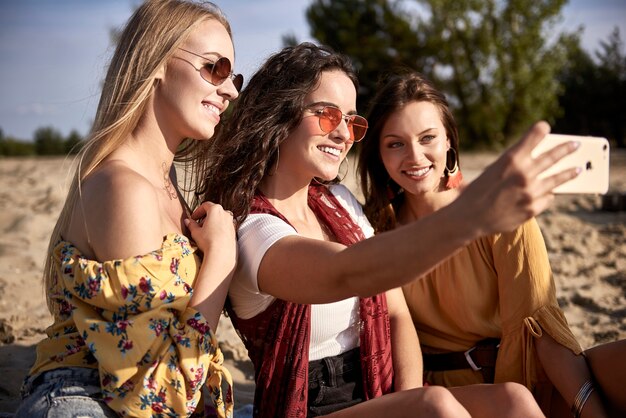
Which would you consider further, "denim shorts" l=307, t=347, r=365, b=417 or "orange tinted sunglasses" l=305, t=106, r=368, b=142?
"orange tinted sunglasses" l=305, t=106, r=368, b=142

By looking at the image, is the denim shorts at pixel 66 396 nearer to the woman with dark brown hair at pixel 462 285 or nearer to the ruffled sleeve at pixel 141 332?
the ruffled sleeve at pixel 141 332

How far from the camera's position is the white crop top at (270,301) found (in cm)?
229

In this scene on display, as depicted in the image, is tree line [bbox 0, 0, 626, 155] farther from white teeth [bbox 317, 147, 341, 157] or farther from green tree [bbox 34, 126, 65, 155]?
white teeth [bbox 317, 147, 341, 157]

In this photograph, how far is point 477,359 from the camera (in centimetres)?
290

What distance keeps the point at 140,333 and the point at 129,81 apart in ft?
2.95

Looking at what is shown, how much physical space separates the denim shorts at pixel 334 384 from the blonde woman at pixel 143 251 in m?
0.33

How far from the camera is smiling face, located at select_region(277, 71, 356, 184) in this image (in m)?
2.62

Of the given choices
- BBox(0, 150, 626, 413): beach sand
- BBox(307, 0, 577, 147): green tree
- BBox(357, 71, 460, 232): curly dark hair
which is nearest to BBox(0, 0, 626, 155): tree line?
BBox(307, 0, 577, 147): green tree

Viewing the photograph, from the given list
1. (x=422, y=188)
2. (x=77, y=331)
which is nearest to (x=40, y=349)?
(x=77, y=331)

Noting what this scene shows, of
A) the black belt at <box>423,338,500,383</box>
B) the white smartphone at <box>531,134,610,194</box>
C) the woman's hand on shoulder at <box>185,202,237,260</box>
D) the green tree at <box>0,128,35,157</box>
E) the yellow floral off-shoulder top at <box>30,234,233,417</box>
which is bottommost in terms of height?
the black belt at <box>423,338,500,383</box>

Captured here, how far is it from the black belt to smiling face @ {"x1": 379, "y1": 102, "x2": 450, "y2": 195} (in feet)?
2.34

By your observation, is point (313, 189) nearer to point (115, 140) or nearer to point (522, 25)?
point (115, 140)

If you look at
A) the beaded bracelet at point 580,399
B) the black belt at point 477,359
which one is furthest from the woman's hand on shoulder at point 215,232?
the beaded bracelet at point 580,399

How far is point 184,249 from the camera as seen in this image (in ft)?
7.31
